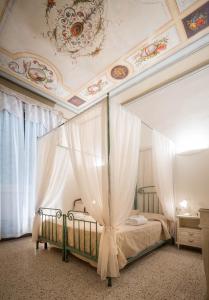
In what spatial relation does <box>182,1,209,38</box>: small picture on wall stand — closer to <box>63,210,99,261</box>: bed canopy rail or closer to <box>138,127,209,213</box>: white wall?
<box>138,127,209,213</box>: white wall

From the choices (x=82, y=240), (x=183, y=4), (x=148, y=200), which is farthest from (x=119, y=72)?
(x=82, y=240)

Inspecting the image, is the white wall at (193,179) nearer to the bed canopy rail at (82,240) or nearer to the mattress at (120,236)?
the mattress at (120,236)

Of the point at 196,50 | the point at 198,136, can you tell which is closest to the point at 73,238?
the point at 198,136

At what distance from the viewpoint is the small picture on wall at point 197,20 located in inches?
110

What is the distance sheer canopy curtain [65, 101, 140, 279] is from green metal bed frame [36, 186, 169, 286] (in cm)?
24

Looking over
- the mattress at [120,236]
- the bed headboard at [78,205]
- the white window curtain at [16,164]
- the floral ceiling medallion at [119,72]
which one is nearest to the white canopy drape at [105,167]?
the mattress at [120,236]

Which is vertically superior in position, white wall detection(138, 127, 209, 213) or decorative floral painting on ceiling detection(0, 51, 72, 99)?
decorative floral painting on ceiling detection(0, 51, 72, 99)

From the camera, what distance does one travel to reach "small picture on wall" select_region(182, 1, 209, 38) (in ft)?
9.19

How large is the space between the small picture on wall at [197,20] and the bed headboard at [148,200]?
134 inches

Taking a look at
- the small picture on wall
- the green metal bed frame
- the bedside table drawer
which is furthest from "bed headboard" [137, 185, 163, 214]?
the small picture on wall

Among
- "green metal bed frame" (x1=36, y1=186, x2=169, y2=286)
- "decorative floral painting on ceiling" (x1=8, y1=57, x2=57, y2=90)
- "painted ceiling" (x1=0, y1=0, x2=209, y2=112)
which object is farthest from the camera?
"decorative floral painting on ceiling" (x1=8, y1=57, x2=57, y2=90)

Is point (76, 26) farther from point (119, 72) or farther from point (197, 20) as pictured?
point (197, 20)

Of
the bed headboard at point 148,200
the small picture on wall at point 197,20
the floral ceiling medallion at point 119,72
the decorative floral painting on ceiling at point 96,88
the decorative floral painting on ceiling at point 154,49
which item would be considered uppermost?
the small picture on wall at point 197,20

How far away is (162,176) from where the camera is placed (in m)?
3.70
